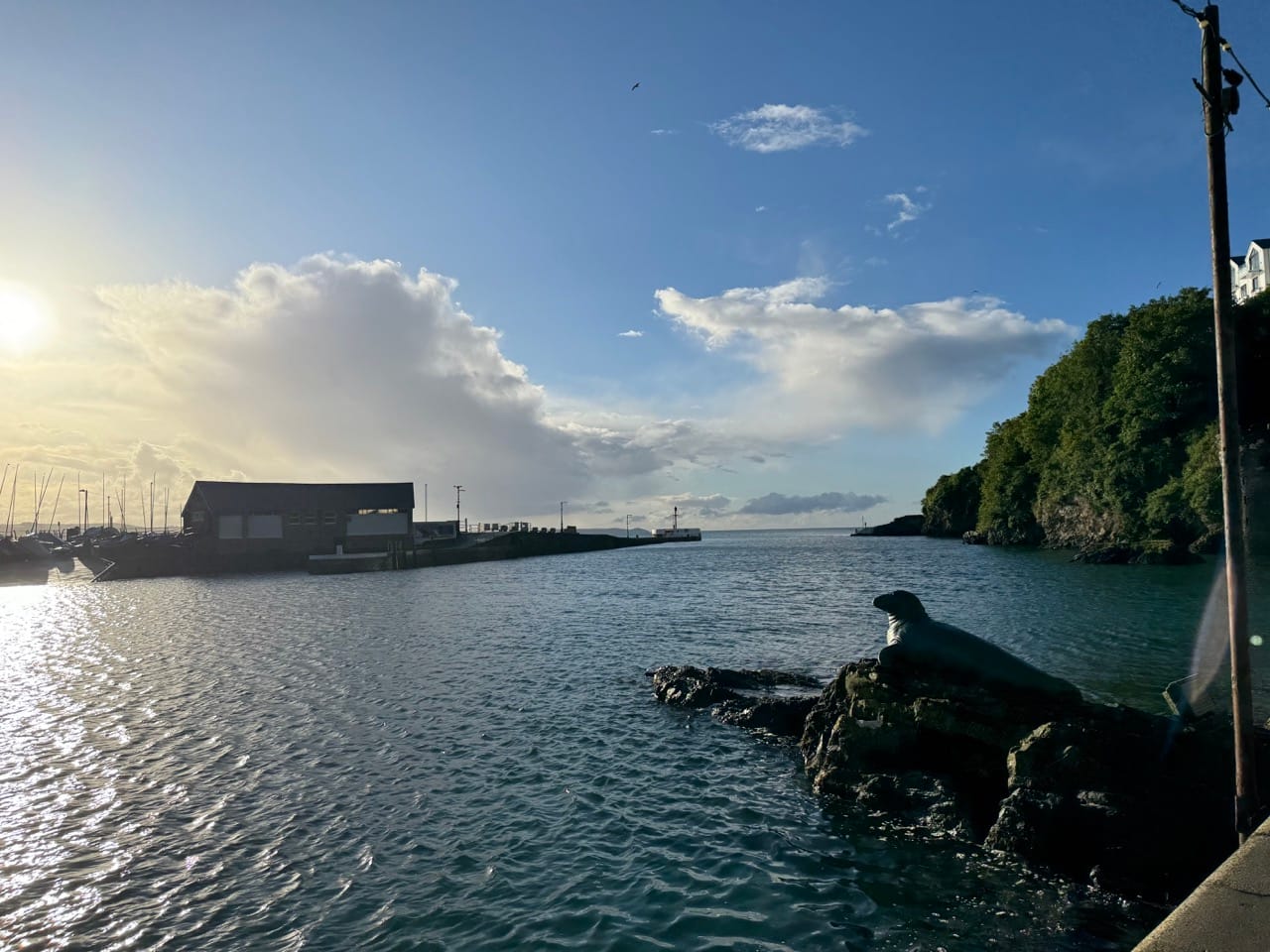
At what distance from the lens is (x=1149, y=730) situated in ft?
35.0

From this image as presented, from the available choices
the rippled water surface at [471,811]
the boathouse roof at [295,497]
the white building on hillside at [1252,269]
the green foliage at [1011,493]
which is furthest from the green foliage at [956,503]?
the rippled water surface at [471,811]

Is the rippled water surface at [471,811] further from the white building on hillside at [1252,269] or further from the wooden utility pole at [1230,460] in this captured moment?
the white building on hillside at [1252,269]

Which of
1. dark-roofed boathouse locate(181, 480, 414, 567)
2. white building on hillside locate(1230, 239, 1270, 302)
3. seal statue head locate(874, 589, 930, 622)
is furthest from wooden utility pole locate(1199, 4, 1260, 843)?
dark-roofed boathouse locate(181, 480, 414, 567)

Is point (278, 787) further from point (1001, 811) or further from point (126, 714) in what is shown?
point (1001, 811)

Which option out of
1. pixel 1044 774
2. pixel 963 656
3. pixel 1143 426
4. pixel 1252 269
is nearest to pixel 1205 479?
Answer: pixel 1143 426

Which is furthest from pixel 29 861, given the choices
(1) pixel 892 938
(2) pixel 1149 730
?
(2) pixel 1149 730

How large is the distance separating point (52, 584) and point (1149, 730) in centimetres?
10458

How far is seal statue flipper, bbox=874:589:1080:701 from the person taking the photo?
13305mm

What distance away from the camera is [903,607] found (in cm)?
1531

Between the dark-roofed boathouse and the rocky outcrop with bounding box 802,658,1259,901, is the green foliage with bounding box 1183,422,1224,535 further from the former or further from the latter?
the dark-roofed boathouse

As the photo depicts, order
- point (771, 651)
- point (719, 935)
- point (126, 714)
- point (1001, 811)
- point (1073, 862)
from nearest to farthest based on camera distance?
point (719, 935), point (1073, 862), point (1001, 811), point (126, 714), point (771, 651)

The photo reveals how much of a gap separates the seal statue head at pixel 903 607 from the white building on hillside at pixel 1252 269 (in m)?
86.2

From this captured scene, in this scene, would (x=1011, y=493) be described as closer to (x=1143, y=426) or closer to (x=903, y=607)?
(x=1143, y=426)

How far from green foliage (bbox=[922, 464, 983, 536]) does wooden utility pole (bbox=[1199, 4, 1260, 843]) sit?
496 feet
